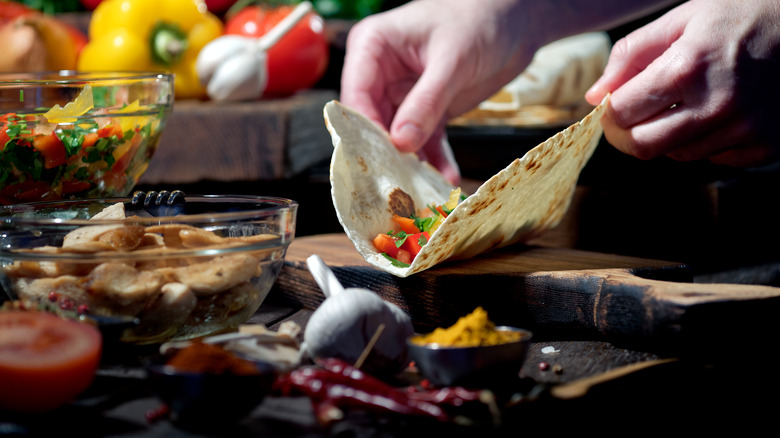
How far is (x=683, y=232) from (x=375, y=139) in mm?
1177

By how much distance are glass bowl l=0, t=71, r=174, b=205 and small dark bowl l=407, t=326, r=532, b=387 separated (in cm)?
83

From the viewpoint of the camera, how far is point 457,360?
97 cm

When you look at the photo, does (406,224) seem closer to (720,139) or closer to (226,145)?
(720,139)

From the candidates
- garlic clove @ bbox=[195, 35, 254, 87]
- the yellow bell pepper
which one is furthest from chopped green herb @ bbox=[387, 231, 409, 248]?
the yellow bell pepper

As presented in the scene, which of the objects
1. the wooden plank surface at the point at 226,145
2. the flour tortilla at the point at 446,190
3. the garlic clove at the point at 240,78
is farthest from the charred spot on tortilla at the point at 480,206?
the garlic clove at the point at 240,78

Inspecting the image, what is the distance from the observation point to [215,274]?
1.15m

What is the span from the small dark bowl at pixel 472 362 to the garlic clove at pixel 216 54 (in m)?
2.23

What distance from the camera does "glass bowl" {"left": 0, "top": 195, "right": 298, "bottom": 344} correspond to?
3.59 feet

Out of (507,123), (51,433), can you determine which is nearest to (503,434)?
(51,433)

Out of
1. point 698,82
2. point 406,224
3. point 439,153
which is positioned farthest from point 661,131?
point 439,153

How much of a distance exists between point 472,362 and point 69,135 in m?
0.91

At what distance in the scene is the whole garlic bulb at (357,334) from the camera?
1.07m

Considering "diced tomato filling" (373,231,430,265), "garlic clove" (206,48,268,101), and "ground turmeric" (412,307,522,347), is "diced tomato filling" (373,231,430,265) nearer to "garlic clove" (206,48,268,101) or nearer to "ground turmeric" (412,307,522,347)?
"ground turmeric" (412,307,522,347)

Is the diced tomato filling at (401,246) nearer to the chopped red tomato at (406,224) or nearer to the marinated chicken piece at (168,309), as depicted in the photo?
the chopped red tomato at (406,224)
